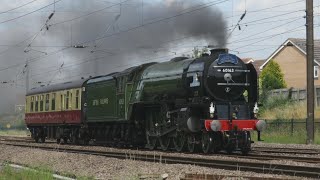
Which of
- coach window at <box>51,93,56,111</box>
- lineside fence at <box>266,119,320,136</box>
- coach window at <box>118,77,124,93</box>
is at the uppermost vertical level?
coach window at <box>118,77,124,93</box>

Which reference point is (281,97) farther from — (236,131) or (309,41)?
(236,131)

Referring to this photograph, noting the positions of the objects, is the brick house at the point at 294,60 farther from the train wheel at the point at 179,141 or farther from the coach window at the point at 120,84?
the train wheel at the point at 179,141

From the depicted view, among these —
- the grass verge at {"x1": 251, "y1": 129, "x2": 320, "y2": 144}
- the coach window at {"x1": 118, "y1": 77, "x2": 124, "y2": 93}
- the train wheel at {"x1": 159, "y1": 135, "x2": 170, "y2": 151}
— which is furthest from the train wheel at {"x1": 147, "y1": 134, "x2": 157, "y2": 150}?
the grass verge at {"x1": 251, "y1": 129, "x2": 320, "y2": 144}

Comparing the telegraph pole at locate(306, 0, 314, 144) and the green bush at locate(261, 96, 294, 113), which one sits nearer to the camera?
the telegraph pole at locate(306, 0, 314, 144)

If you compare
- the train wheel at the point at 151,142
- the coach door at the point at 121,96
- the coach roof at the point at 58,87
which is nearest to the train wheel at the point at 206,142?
the train wheel at the point at 151,142

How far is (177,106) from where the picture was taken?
755 inches

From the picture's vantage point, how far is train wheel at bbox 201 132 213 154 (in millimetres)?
17859

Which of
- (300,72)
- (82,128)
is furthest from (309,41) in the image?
(300,72)

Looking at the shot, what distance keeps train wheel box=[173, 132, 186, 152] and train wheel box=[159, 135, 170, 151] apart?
50 cm

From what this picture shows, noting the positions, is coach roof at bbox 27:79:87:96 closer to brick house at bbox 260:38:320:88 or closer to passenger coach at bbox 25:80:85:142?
passenger coach at bbox 25:80:85:142

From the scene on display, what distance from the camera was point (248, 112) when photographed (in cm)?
1839

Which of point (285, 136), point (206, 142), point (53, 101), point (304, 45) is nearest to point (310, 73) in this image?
point (285, 136)

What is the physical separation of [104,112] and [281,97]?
2039 cm

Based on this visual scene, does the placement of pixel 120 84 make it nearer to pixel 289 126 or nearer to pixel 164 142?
pixel 164 142
